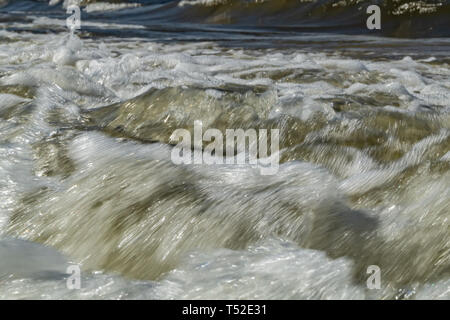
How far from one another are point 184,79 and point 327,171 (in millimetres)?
2337

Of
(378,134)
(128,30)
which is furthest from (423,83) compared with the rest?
(128,30)

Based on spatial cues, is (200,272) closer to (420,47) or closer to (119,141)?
(119,141)

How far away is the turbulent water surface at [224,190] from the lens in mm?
2150

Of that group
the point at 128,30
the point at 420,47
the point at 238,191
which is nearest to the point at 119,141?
the point at 238,191

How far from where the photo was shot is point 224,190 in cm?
271

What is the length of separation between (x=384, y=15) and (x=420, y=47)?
10.8 feet

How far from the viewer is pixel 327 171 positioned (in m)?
2.93

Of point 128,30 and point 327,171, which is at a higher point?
point 128,30

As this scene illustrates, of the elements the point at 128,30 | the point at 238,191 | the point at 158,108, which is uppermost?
the point at 128,30

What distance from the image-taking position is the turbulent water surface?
2.15 metres

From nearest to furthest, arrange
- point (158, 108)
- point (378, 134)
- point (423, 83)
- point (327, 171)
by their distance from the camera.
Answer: point (327, 171) < point (378, 134) < point (158, 108) < point (423, 83)
